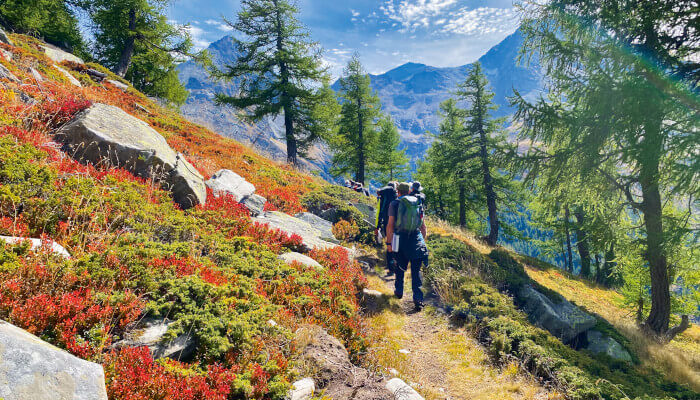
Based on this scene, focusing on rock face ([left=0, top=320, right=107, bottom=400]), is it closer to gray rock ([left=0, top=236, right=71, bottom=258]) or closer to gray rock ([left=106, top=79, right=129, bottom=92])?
gray rock ([left=0, top=236, right=71, bottom=258])

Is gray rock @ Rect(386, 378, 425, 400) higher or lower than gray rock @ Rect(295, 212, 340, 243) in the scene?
lower

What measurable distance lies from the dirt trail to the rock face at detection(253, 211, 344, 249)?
2.34m

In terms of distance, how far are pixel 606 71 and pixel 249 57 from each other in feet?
65.1

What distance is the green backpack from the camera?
23.2ft

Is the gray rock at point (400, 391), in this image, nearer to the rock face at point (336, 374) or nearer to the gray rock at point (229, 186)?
the rock face at point (336, 374)

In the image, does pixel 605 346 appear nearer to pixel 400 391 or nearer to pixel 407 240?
pixel 407 240

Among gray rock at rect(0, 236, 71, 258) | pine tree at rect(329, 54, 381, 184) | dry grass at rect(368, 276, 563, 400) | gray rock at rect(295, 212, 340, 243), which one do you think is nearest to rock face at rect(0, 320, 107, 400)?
gray rock at rect(0, 236, 71, 258)

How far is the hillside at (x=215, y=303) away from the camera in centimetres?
278

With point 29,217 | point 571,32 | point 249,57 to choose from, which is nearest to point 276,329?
point 29,217

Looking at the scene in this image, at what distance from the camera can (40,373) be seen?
6.21 feet

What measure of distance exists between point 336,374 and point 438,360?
8.28 ft

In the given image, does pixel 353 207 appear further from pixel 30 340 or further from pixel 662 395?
pixel 30 340

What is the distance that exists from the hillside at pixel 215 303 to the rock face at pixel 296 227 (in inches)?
4.1

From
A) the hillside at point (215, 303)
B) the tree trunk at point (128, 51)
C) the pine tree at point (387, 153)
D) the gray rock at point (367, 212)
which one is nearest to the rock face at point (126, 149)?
the hillside at point (215, 303)
